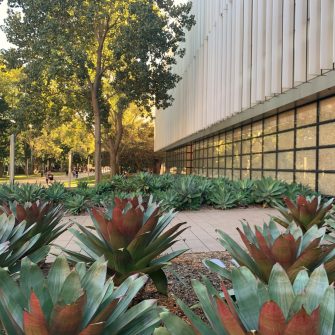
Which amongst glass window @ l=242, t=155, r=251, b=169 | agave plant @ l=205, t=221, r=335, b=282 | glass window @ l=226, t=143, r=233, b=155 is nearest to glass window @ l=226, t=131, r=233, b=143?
glass window @ l=226, t=143, r=233, b=155

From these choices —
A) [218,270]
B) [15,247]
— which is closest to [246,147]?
[15,247]

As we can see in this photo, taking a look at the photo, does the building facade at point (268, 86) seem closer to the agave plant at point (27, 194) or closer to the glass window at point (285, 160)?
the glass window at point (285, 160)

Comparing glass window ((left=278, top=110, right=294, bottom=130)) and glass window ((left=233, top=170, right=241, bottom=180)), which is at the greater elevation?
glass window ((left=278, top=110, right=294, bottom=130))

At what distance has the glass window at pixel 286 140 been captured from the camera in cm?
1534

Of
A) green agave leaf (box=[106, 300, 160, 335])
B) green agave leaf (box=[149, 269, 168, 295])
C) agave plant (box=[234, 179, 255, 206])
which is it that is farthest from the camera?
agave plant (box=[234, 179, 255, 206])

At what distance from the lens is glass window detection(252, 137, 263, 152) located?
1850 cm

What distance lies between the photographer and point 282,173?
1606 centimetres

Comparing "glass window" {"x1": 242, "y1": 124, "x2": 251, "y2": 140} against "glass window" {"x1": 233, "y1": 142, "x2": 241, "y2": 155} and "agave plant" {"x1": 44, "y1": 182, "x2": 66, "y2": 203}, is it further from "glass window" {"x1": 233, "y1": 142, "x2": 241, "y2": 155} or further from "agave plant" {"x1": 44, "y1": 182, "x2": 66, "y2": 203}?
"agave plant" {"x1": 44, "y1": 182, "x2": 66, "y2": 203}

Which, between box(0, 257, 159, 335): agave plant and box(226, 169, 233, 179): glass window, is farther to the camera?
box(226, 169, 233, 179): glass window

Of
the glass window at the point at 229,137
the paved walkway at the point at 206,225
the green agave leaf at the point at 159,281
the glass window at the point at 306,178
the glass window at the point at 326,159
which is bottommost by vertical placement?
the paved walkway at the point at 206,225

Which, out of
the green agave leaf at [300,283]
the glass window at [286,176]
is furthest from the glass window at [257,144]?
the green agave leaf at [300,283]

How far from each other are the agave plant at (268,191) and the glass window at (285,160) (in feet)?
8.70

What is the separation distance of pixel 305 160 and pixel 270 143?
128 inches

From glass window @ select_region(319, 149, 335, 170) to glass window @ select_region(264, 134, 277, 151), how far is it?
3785 mm
